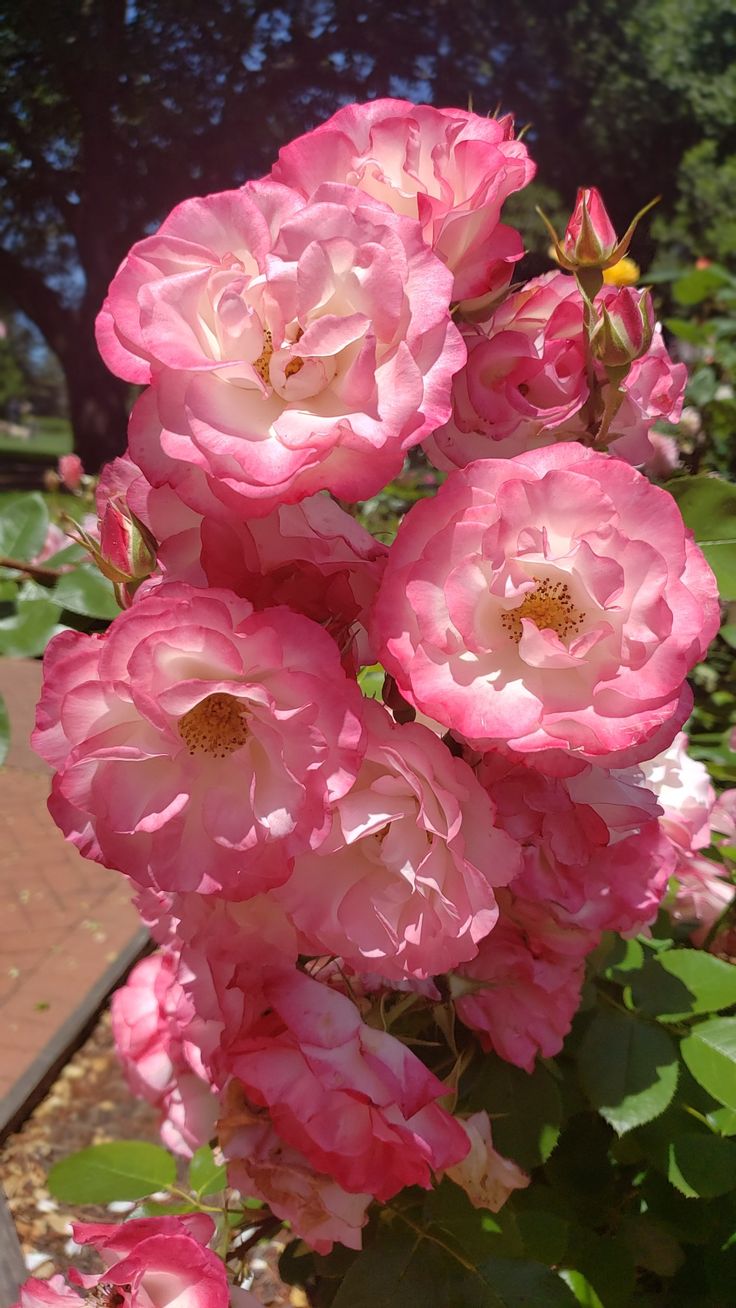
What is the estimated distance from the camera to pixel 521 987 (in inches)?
29.3

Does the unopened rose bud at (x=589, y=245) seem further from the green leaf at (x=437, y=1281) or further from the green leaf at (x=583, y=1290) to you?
the green leaf at (x=583, y=1290)

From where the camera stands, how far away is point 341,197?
0.48 meters

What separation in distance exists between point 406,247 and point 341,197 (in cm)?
5

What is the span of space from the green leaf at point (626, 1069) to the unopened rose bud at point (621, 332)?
64 centimetres

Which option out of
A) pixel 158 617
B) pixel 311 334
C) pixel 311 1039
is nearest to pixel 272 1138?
pixel 311 1039

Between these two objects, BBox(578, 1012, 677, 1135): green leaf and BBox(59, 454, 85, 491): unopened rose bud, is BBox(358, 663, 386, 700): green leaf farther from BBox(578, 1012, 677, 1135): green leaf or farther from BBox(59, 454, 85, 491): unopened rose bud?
BBox(59, 454, 85, 491): unopened rose bud

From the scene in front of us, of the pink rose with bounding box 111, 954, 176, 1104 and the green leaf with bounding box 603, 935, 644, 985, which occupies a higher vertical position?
the pink rose with bounding box 111, 954, 176, 1104

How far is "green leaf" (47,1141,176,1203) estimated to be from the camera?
3.07ft

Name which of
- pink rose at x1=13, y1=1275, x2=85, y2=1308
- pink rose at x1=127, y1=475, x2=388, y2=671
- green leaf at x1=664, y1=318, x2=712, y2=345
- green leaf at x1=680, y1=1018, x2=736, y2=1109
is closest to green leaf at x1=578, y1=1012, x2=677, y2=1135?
green leaf at x1=680, y1=1018, x2=736, y2=1109

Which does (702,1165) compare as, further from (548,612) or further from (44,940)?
(44,940)

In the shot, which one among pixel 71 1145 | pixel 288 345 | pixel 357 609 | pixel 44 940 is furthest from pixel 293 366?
pixel 44 940

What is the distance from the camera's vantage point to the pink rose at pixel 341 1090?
0.55 meters

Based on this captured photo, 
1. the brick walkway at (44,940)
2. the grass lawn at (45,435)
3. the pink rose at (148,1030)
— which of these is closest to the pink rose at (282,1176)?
the pink rose at (148,1030)

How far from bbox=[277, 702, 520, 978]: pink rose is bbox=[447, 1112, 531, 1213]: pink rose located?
25cm
